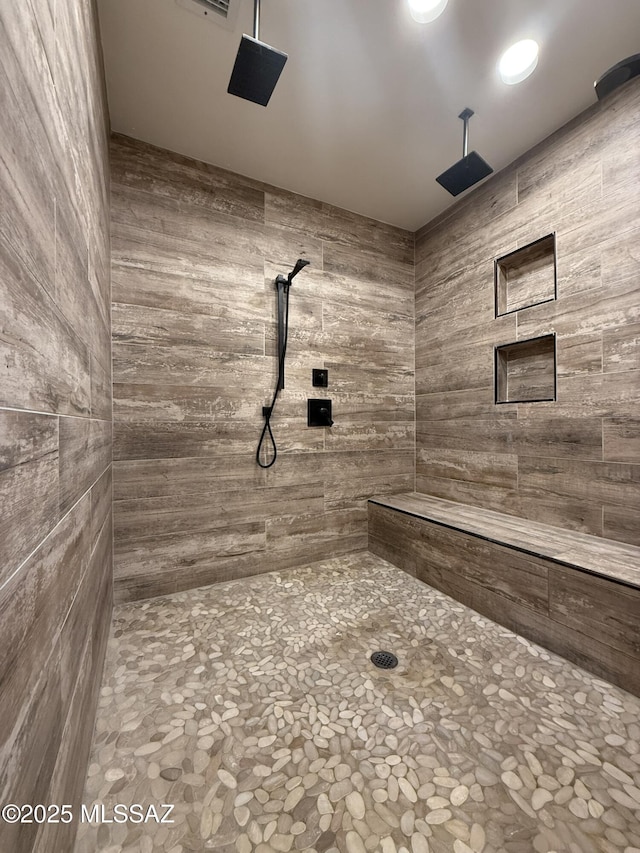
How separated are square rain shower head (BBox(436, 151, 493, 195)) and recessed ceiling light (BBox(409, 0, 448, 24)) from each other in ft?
1.72

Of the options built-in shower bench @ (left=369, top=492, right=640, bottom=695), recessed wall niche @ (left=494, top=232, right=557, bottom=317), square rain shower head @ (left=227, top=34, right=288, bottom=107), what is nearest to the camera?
square rain shower head @ (left=227, top=34, right=288, bottom=107)

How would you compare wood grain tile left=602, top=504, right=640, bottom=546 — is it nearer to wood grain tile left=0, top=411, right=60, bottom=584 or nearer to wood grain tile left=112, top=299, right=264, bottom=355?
wood grain tile left=112, top=299, right=264, bottom=355

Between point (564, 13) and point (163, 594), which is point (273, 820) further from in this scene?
point (564, 13)

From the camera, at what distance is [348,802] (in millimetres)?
857

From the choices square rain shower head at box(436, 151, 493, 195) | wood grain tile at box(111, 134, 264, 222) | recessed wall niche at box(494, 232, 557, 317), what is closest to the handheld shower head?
wood grain tile at box(111, 134, 264, 222)

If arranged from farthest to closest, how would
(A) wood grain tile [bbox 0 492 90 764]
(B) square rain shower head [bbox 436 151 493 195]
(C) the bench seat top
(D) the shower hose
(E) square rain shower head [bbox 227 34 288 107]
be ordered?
(D) the shower hose
(B) square rain shower head [bbox 436 151 493 195]
(C) the bench seat top
(E) square rain shower head [bbox 227 34 288 107]
(A) wood grain tile [bbox 0 492 90 764]

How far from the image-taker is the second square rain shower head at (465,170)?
1662mm

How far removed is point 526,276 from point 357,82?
1345 mm

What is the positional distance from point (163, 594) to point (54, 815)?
1.36m

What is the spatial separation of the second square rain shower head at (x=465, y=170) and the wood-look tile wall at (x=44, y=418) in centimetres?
156

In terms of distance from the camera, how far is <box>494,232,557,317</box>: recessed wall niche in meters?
1.88

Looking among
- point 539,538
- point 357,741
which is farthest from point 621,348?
point 357,741

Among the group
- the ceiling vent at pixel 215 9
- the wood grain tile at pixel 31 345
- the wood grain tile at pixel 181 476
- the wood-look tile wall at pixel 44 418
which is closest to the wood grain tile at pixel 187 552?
the wood grain tile at pixel 181 476

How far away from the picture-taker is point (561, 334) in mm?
1801
